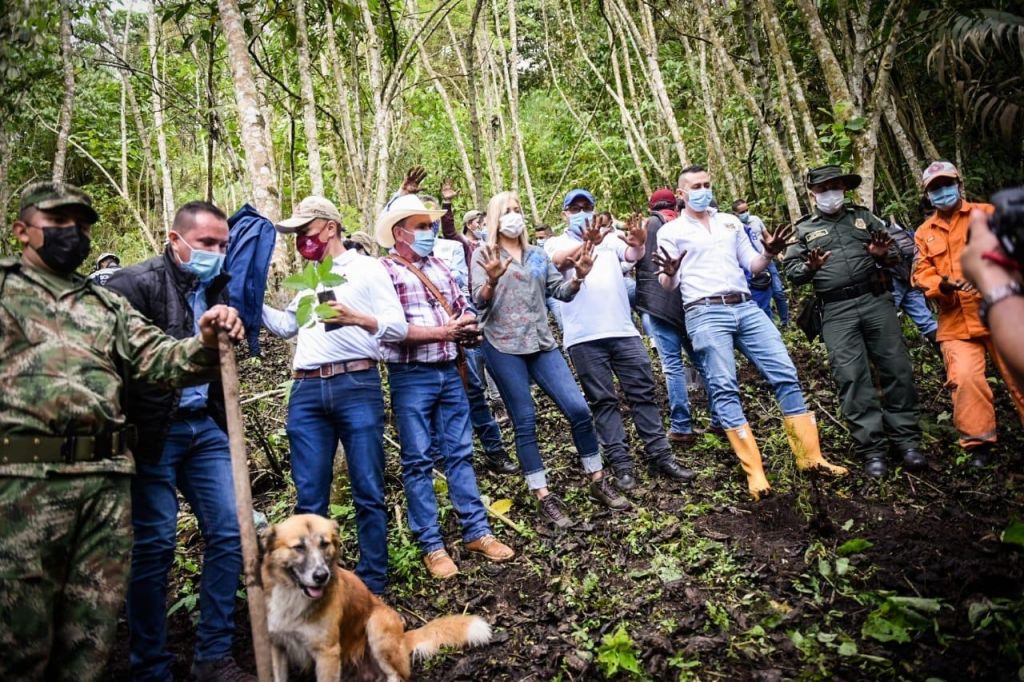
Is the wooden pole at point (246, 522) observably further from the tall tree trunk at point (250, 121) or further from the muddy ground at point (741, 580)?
the tall tree trunk at point (250, 121)

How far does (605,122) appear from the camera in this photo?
50.7 ft

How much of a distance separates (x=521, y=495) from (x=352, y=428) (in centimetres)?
199

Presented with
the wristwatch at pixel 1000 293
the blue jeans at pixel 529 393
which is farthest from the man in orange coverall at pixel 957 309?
the wristwatch at pixel 1000 293

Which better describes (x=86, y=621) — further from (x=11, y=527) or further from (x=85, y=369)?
(x=85, y=369)

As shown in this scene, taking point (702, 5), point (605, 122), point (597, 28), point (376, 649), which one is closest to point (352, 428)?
point (376, 649)

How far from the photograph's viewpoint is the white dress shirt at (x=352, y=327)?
4098mm

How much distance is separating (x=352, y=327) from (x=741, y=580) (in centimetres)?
280

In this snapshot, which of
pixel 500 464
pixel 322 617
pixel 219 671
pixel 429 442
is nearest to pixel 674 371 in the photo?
pixel 500 464

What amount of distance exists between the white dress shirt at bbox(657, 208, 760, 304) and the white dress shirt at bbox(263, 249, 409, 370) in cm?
247

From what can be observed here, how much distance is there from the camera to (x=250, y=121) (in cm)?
491

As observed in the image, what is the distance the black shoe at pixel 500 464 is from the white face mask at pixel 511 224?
6.87 feet

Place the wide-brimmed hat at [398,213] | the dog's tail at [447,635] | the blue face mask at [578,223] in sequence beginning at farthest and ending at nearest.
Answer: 1. the blue face mask at [578,223]
2. the wide-brimmed hat at [398,213]
3. the dog's tail at [447,635]

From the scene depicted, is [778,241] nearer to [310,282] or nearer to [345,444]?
[345,444]

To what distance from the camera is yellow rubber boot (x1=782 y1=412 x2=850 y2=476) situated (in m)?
5.21
